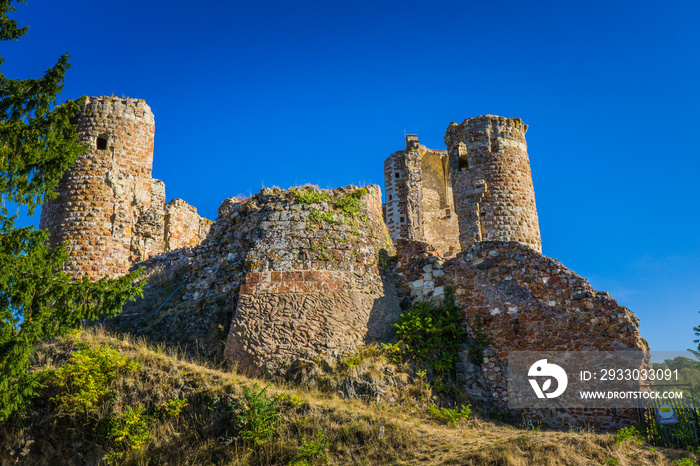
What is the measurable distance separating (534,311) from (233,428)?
610cm

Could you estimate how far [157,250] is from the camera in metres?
17.0

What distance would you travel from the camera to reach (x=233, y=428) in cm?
887

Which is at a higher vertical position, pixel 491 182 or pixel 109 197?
pixel 491 182

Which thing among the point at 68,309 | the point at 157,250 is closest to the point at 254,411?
the point at 68,309

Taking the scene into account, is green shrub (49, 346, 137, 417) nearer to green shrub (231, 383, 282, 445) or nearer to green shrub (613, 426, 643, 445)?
green shrub (231, 383, 282, 445)

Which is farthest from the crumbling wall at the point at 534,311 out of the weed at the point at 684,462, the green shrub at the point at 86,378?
the green shrub at the point at 86,378

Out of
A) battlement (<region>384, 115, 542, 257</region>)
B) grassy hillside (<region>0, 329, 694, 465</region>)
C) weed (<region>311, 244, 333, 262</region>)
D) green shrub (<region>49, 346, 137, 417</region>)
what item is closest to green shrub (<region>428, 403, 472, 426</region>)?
grassy hillside (<region>0, 329, 694, 465</region>)

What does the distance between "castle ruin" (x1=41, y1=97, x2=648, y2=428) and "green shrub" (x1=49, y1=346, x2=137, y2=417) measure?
6.23 ft

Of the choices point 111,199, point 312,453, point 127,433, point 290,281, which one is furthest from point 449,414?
point 111,199

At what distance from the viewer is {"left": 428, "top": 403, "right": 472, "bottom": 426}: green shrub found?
966 cm

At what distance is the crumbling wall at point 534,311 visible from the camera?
33.5 feet

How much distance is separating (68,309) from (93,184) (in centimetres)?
853

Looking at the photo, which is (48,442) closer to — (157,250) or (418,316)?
(418,316)

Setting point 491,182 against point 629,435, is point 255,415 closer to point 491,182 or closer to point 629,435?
point 629,435
